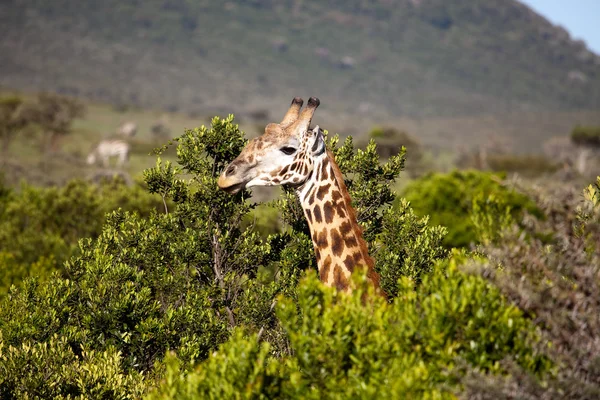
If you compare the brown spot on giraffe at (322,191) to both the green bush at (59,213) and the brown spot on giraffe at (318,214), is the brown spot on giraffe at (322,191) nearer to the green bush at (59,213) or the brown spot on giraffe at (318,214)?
the brown spot on giraffe at (318,214)

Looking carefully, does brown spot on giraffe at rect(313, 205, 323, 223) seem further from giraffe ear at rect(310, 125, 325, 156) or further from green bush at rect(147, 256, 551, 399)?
green bush at rect(147, 256, 551, 399)

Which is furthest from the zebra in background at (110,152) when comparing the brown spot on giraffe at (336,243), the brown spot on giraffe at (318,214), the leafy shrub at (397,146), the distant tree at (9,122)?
the brown spot on giraffe at (336,243)

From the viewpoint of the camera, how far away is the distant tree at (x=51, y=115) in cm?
5850

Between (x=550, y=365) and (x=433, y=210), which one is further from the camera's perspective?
(x=433, y=210)

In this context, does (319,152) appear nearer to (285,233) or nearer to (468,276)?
(285,233)

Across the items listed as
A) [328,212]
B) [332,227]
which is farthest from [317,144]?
[332,227]

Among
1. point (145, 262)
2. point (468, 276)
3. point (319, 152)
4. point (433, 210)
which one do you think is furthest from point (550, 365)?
point (433, 210)

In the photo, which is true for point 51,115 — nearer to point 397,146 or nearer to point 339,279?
point 397,146

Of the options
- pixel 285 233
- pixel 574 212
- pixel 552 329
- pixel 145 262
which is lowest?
pixel 145 262

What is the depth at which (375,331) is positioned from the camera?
17.1 ft

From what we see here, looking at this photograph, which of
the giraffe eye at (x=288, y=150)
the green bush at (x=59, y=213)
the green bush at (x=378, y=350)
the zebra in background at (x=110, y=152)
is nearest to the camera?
the green bush at (x=378, y=350)

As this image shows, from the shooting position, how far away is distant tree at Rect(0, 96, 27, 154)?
55938 millimetres

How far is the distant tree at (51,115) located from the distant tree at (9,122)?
0.59m

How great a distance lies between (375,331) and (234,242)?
3.90m
